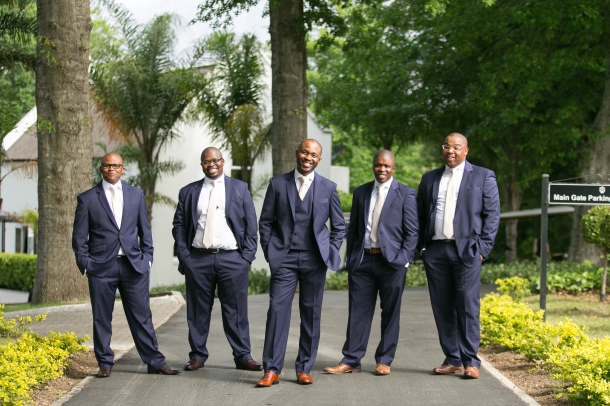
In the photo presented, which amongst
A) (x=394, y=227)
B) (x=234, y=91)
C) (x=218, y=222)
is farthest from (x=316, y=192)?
(x=234, y=91)

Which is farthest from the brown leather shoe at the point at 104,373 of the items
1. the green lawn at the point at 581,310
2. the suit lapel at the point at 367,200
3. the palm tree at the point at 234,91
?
the palm tree at the point at 234,91

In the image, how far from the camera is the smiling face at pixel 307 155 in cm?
771

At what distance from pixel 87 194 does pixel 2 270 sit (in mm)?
27155

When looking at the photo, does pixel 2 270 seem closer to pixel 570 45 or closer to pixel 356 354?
pixel 570 45

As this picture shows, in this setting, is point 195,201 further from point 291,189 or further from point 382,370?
point 382,370

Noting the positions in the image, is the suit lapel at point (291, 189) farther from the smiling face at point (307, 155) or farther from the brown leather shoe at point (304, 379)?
the brown leather shoe at point (304, 379)

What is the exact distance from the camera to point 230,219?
26.9ft

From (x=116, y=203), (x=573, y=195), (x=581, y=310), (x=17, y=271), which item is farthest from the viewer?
(x=17, y=271)

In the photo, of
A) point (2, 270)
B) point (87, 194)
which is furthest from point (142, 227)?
point (2, 270)

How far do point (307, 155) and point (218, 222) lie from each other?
1.13 meters

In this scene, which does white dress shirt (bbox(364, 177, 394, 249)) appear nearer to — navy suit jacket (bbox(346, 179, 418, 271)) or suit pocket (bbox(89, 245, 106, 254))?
navy suit jacket (bbox(346, 179, 418, 271))

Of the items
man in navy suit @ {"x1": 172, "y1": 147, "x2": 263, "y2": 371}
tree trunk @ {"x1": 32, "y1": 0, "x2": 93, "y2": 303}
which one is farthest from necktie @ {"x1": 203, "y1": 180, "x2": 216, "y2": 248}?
tree trunk @ {"x1": 32, "y1": 0, "x2": 93, "y2": 303}

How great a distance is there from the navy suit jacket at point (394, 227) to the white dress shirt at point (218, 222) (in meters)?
1.17

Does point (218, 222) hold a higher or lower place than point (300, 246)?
higher
